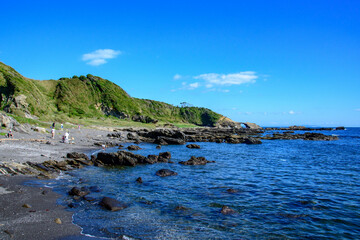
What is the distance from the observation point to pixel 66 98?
316 feet

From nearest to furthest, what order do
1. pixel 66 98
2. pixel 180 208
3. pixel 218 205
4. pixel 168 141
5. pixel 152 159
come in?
pixel 180 208 → pixel 218 205 → pixel 152 159 → pixel 168 141 → pixel 66 98

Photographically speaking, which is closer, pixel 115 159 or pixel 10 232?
pixel 10 232

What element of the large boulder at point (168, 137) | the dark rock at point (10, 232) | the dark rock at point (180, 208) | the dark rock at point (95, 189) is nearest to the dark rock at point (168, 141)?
the large boulder at point (168, 137)

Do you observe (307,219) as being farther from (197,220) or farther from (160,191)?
(160,191)

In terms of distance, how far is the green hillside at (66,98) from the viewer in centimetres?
6162

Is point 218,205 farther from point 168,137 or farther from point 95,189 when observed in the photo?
point 168,137

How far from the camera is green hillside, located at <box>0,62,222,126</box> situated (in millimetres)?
61625

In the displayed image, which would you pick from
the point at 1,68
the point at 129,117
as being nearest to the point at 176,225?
the point at 1,68

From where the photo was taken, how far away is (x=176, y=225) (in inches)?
378

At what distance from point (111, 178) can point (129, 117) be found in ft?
311

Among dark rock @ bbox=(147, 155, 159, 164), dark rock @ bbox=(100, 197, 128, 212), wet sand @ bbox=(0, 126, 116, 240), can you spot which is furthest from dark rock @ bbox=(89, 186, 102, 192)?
dark rock @ bbox=(147, 155, 159, 164)

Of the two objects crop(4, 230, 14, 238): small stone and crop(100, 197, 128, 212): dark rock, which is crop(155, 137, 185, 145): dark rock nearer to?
crop(100, 197, 128, 212): dark rock

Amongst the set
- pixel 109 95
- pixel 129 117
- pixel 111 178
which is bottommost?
pixel 111 178

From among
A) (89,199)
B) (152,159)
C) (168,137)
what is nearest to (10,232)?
(89,199)
